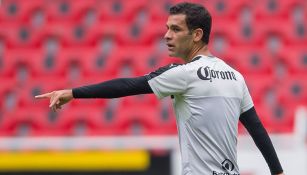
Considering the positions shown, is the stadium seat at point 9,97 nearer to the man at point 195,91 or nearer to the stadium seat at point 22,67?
the stadium seat at point 22,67

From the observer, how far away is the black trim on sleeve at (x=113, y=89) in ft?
11.7

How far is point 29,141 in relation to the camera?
19.8 feet

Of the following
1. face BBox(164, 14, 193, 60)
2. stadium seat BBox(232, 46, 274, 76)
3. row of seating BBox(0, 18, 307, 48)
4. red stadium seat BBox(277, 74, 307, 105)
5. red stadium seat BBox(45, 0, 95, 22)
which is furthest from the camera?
red stadium seat BBox(45, 0, 95, 22)

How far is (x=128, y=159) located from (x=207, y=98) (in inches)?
86.8

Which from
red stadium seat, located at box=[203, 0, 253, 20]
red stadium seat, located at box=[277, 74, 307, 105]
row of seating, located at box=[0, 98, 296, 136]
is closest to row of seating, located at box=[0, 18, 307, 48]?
red stadium seat, located at box=[203, 0, 253, 20]

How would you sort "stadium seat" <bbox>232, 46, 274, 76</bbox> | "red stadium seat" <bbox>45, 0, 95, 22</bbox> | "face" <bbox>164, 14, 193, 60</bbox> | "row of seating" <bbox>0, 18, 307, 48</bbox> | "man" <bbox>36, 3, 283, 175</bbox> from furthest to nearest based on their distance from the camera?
"red stadium seat" <bbox>45, 0, 95, 22</bbox> < "row of seating" <bbox>0, 18, 307, 48</bbox> < "stadium seat" <bbox>232, 46, 274, 76</bbox> < "face" <bbox>164, 14, 193, 60</bbox> < "man" <bbox>36, 3, 283, 175</bbox>

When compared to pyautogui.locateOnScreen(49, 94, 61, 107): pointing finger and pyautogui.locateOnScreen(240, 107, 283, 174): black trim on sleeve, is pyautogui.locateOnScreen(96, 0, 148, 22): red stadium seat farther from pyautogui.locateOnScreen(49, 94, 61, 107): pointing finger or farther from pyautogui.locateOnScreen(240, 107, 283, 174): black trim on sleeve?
pyautogui.locateOnScreen(49, 94, 61, 107): pointing finger

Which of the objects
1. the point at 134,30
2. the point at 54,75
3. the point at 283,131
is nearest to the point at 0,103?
Result: the point at 54,75

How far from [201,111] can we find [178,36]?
1.26 ft

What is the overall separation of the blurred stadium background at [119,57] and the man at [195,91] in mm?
2966

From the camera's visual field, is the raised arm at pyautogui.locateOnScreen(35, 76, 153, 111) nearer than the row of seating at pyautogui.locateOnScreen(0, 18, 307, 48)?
Yes

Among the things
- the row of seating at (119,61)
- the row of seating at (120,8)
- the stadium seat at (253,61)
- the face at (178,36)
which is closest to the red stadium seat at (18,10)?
the row of seating at (120,8)

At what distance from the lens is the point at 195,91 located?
3656 mm

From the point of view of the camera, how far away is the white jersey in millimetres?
3645
